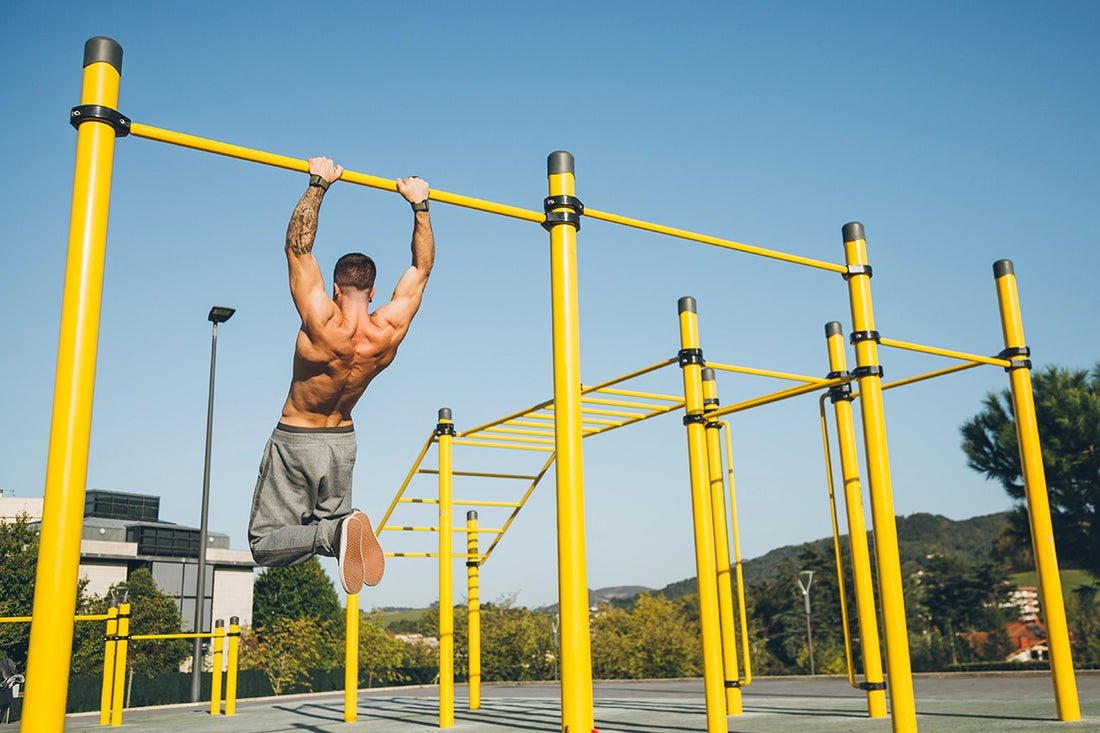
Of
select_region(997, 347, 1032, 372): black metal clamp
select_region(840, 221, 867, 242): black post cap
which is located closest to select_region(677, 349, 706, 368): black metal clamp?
select_region(840, 221, 867, 242): black post cap

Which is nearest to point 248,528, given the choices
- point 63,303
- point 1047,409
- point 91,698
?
point 63,303

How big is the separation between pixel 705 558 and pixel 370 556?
168 inches

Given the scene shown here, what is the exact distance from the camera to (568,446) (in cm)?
515

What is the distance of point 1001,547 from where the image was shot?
45.4 meters

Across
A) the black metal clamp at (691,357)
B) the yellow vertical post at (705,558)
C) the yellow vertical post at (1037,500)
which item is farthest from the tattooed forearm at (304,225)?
the yellow vertical post at (1037,500)

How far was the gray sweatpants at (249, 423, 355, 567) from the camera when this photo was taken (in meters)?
4.16

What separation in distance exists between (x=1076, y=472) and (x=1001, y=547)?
26.7 metres

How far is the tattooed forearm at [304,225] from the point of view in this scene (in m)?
4.17

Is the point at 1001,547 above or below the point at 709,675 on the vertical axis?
above

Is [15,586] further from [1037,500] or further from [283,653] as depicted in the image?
[1037,500]

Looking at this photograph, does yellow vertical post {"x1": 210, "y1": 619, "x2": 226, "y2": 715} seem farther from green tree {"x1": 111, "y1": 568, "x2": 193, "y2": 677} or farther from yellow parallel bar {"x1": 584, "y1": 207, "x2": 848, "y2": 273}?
green tree {"x1": 111, "y1": 568, "x2": 193, "y2": 677}

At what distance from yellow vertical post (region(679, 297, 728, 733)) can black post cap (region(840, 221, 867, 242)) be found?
1.89 m

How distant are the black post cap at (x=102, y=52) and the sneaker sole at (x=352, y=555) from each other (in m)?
2.36

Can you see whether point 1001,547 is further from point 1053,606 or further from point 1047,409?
point 1053,606
